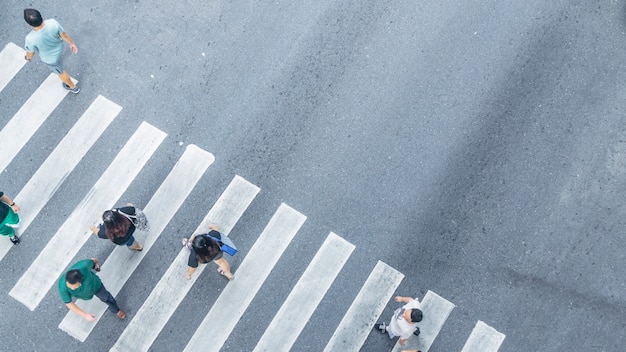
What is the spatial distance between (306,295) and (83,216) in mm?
3619

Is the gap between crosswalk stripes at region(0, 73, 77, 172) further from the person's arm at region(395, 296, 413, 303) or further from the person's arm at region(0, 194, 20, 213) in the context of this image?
the person's arm at region(395, 296, 413, 303)

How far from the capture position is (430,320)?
28.3ft

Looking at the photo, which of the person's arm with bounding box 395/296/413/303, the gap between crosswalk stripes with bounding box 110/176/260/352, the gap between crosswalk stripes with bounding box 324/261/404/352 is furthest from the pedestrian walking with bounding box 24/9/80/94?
the person's arm with bounding box 395/296/413/303

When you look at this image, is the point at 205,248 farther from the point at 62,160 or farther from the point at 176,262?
the point at 62,160

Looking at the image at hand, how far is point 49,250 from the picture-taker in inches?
340

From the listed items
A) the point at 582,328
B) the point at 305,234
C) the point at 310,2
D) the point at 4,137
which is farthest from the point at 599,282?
the point at 4,137

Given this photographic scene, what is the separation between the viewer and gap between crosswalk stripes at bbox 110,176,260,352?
834 cm

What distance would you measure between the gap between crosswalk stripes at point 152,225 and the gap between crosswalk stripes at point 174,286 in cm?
47

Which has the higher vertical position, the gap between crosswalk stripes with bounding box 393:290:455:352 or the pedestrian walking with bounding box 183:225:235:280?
the gap between crosswalk stripes with bounding box 393:290:455:352

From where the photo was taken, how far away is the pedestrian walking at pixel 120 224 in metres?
7.30

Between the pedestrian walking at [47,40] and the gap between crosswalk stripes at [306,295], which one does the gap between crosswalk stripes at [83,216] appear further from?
the gap between crosswalk stripes at [306,295]

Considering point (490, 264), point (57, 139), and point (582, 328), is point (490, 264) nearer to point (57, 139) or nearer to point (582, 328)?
point (582, 328)

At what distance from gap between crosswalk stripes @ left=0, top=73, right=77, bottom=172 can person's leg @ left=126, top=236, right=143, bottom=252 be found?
8.37 feet

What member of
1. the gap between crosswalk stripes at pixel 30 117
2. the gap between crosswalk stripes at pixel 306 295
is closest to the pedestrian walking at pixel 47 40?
the gap between crosswalk stripes at pixel 30 117
